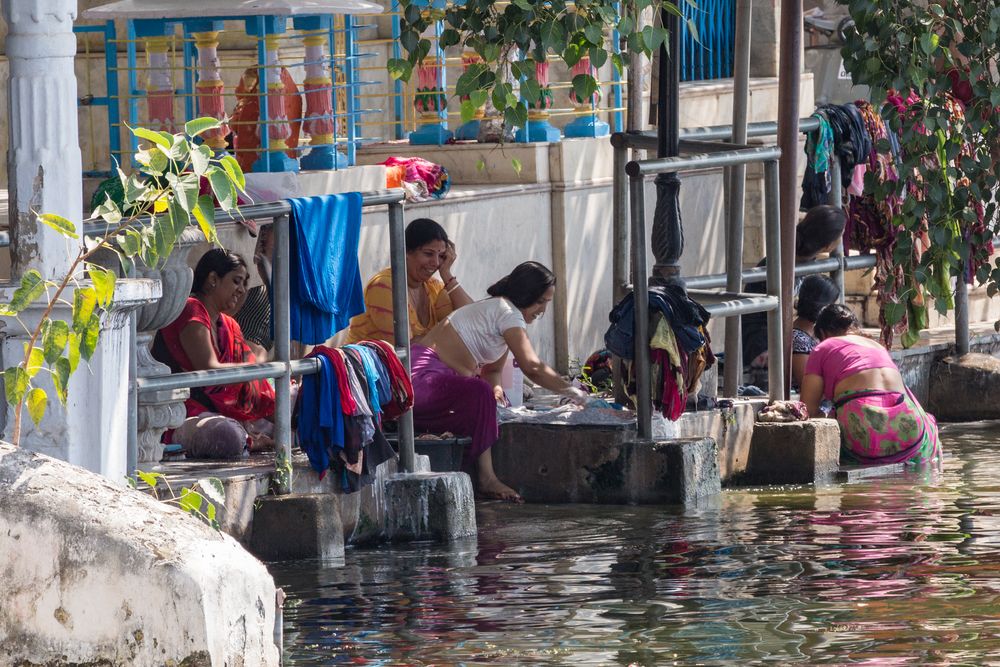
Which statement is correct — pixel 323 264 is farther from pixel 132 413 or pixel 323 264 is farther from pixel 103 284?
pixel 103 284

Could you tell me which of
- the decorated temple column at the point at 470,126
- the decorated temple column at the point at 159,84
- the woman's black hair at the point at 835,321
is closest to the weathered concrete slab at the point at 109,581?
the woman's black hair at the point at 835,321

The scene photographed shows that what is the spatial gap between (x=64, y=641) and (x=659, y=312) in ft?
15.8

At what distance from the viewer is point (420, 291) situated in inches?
430

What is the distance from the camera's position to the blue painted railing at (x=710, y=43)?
598 inches

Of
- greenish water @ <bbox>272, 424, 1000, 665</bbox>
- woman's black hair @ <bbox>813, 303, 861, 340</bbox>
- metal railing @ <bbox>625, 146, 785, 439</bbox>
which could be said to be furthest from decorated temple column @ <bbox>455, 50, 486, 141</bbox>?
greenish water @ <bbox>272, 424, 1000, 665</bbox>

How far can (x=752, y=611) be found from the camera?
7.35 metres

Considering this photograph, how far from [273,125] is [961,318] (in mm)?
4374

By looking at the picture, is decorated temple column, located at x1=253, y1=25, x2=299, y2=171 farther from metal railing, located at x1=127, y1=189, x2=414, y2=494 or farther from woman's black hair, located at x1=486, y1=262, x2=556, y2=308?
metal railing, located at x1=127, y1=189, x2=414, y2=494

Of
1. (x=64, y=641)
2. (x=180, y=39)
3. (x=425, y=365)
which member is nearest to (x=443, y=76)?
(x=180, y=39)

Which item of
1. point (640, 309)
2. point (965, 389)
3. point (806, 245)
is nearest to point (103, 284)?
point (640, 309)

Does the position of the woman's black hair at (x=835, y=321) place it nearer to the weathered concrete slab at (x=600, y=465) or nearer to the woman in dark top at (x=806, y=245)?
the woman in dark top at (x=806, y=245)

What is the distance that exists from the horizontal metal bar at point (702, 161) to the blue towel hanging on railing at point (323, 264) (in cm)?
145

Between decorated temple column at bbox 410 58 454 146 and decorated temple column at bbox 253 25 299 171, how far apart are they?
67.8 inches

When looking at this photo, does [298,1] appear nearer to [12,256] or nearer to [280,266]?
[280,266]
